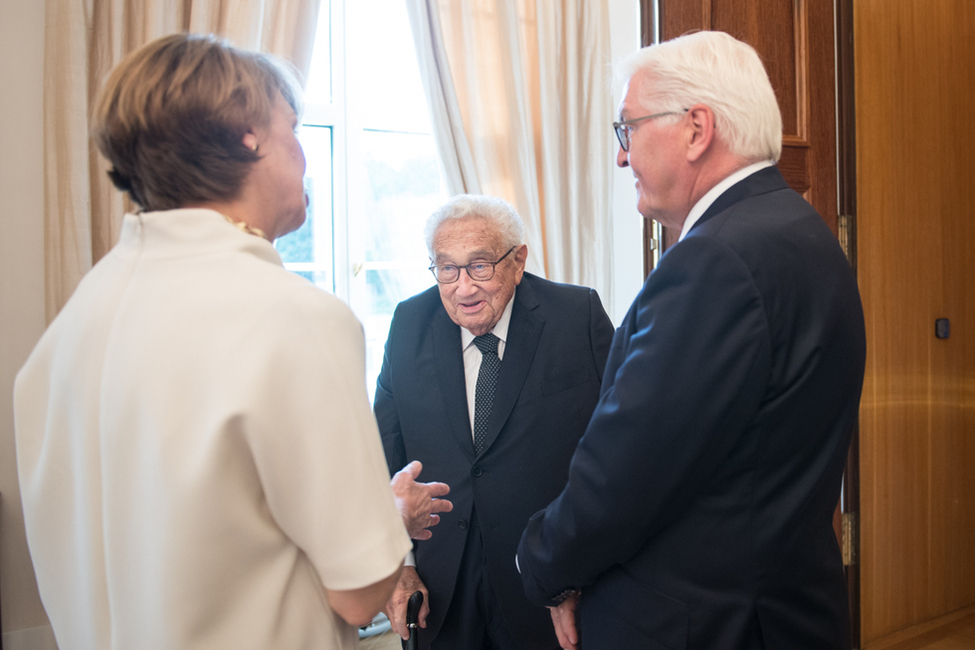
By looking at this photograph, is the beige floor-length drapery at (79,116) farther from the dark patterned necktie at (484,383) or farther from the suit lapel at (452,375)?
the dark patterned necktie at (484,383)

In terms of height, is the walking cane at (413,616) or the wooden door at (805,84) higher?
the wooden door at (805,84)

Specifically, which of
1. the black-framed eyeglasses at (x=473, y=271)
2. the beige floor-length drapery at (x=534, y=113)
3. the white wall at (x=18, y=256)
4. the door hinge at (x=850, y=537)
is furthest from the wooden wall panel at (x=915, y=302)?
the white wall at (x=18, y=256)

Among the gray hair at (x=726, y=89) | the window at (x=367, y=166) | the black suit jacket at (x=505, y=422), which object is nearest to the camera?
the gray hair at (x=726, y=89)

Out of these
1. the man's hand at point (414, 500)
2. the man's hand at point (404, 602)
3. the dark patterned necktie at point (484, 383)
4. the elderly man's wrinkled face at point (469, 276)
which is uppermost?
the elderly man's wrinkled face at point (469, 276)

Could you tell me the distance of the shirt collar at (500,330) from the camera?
1.66 metres

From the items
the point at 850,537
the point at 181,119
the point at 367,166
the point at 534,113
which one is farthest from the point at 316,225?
the point at 850,537

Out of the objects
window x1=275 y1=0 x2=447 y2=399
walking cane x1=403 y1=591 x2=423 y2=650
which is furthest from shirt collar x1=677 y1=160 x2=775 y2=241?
window x1=275 y1=0 x2=447 y2=399

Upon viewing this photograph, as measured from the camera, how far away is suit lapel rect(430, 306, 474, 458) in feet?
5.09

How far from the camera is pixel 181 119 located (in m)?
0.74

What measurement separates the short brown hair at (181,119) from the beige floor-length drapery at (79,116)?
5.09ft

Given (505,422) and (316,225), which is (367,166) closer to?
(316,225)

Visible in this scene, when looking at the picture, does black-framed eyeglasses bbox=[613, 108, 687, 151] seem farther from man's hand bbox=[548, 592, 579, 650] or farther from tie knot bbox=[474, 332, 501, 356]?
man's hand bbox=[548, 592, 579, 650]

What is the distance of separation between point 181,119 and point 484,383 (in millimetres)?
1003

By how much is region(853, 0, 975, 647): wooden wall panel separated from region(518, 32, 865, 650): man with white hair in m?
2.05
